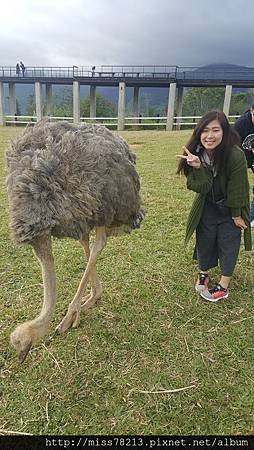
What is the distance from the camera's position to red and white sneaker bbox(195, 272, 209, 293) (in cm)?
288

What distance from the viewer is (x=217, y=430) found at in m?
1.80

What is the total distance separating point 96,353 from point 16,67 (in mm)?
24880

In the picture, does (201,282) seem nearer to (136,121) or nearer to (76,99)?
(136,121)

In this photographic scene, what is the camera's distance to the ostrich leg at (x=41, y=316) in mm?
1788

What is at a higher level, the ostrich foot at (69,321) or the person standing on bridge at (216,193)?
the person standing on bridge at (216,193)

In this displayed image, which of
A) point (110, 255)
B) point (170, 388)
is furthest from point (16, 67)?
point (170, 388)

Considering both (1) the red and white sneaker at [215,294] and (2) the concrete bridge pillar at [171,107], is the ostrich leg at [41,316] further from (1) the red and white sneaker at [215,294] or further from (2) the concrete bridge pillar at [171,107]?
(2) the concrete bridge pillar at [171,107]

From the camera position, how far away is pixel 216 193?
2664 millimetres

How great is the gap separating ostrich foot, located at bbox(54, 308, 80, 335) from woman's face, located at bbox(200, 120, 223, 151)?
137 centimetres

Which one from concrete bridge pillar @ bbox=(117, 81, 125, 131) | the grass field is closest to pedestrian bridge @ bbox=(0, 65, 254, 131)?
concrete bridge pillar @ bbox=(117, 81, 125, 131)

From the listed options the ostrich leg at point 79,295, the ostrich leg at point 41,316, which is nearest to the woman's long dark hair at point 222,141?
the ostrich leg at point 79,295

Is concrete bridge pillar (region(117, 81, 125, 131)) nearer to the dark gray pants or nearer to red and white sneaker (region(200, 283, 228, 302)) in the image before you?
the dark gray pants

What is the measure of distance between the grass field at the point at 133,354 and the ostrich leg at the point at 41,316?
1.00ft

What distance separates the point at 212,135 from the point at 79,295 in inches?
52.3
